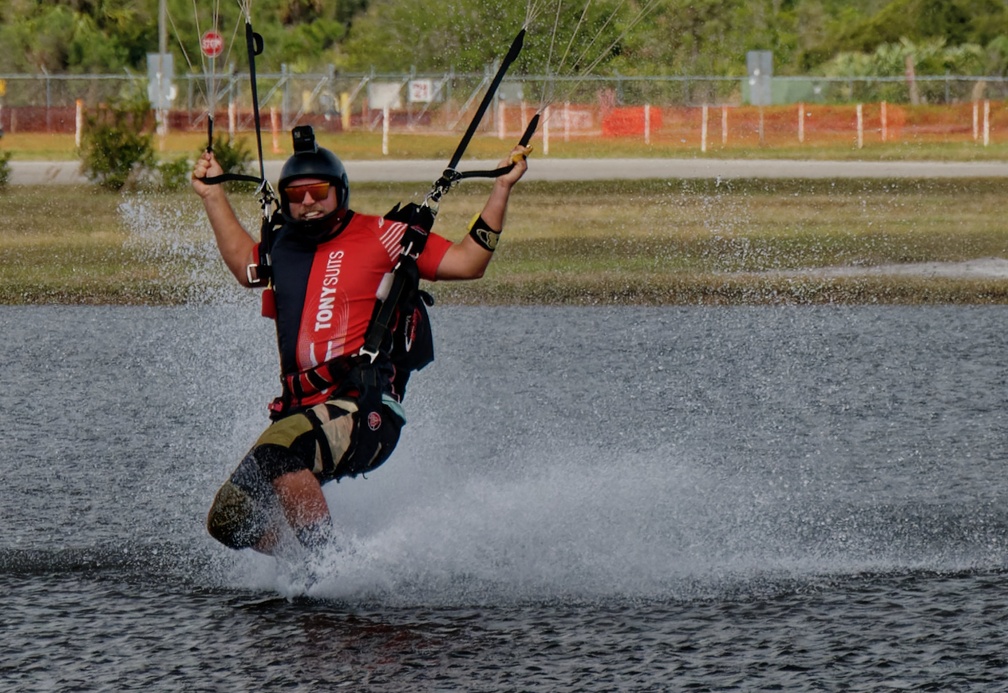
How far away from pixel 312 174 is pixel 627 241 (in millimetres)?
13713

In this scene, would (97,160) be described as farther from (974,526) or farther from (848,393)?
(974,526)

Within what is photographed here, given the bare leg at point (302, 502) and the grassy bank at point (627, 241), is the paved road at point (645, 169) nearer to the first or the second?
the grassy bank at point (627, 241)

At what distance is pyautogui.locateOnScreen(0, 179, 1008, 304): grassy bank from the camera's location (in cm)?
1476

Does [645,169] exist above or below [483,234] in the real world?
above

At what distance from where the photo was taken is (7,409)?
30.6 feet

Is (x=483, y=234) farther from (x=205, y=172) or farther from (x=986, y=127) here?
(x=986, y=127)

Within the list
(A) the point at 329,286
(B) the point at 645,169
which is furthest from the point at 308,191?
(B) the point at 645,169

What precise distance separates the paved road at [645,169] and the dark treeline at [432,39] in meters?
13.1

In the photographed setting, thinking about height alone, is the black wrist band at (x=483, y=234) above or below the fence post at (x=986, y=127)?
below

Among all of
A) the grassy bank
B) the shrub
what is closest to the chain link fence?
the shrub

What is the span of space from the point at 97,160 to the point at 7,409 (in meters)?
A: 17.0

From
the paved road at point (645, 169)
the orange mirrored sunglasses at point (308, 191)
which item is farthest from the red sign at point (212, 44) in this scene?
the paved road at point (645, 169)

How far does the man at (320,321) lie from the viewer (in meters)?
5.39

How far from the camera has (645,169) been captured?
32.1 metres
